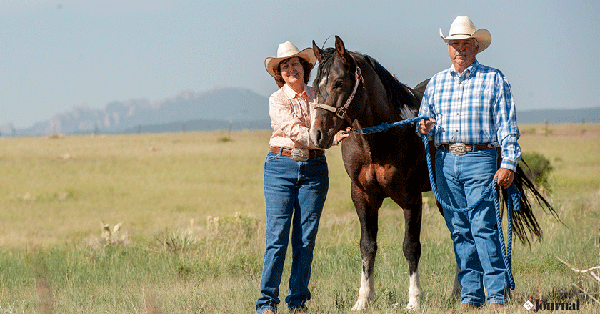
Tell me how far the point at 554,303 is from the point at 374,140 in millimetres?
2142

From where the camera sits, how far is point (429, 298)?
5.70 metres

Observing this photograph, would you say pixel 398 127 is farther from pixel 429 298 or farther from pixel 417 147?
pixel 429 298

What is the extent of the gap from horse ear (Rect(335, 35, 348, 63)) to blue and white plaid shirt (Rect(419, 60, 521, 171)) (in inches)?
35.3

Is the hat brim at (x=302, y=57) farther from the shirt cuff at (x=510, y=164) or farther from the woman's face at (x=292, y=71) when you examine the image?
the shirt cuff at (x=510, y=164)

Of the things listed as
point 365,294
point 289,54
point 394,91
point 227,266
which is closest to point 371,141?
point 394,91

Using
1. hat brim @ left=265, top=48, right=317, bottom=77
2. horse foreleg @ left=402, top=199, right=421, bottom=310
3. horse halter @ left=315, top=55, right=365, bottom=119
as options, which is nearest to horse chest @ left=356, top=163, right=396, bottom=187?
horse foreleg @ left=402, top=199, right=421, bottom=310

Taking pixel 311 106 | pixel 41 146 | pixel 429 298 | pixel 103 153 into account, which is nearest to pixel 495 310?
pixel 429 298

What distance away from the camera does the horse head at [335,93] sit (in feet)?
14.4

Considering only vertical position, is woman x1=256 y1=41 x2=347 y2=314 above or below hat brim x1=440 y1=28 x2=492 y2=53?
below

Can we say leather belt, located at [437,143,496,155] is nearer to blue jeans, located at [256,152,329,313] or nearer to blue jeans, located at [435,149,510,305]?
blue jeans, located at [435,149,510,305]

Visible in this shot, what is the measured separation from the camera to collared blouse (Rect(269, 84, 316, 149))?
15.0 ft

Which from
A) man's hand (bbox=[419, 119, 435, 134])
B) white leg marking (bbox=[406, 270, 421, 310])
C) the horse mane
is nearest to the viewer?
man's hand (bbox=[419, 119, 435, 134])

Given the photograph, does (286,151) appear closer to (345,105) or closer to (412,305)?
(345,105)

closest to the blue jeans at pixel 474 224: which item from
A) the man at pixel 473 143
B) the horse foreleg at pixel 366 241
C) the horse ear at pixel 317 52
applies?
the man at pixel 473 143
